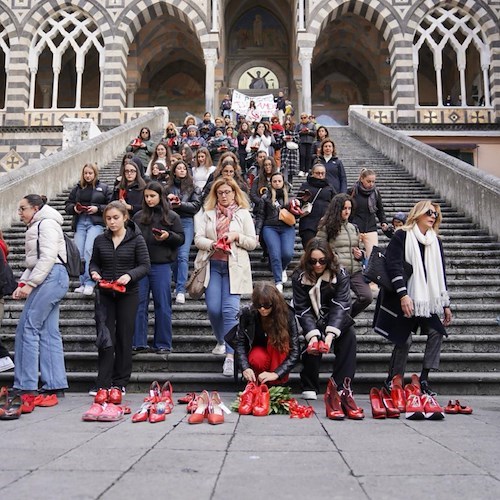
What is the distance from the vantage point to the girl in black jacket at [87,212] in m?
6.85

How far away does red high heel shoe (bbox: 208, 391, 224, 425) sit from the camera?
3664 millimetres

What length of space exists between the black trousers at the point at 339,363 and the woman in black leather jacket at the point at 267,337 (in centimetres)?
28

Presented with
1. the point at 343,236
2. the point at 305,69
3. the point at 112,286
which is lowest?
the point at 112,286

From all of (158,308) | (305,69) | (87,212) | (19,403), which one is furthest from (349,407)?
(305,69)

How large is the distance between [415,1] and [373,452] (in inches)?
883

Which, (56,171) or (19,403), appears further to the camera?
(56,171)

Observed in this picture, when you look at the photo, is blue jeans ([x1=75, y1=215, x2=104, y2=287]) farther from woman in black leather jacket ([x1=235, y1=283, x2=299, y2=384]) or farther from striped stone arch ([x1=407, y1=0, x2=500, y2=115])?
striped stone arch ([x1=407, y1=0, x2=500, y2=115])

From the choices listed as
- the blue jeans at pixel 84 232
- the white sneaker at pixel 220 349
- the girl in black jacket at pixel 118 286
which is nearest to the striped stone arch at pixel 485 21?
the blue jeans at pixel 84 232

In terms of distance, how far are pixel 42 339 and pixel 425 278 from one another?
11.0 ft

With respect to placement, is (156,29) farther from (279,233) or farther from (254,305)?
(254,305)

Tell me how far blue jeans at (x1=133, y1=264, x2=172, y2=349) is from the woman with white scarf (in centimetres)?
211

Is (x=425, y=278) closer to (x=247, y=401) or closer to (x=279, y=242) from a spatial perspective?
(x=247, y=401)

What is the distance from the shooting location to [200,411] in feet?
12.3

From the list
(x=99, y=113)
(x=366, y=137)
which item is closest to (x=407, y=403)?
(x=366, y=137)
